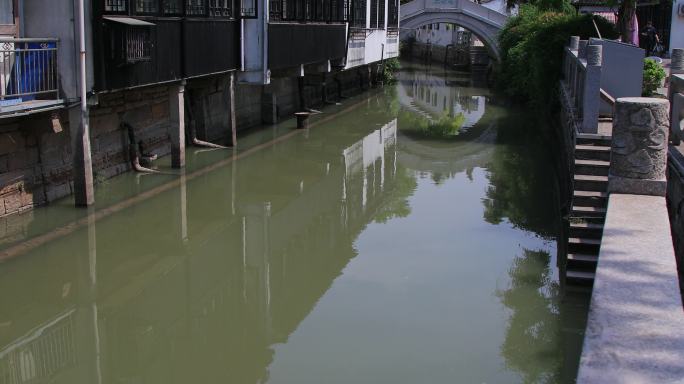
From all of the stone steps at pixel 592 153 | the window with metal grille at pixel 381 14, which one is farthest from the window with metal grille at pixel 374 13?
the stone steps at pixel 592 153

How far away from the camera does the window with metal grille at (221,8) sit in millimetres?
16578

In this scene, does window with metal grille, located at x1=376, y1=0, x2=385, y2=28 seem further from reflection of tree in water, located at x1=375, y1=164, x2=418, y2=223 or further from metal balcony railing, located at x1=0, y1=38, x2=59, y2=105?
metal balcony railing, located at x1=0, y1=38, x2=59, y2=105

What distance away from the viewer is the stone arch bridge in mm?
44625

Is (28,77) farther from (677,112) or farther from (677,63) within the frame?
(677,63)

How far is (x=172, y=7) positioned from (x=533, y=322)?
28.6 ft

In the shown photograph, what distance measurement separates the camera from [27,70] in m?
11.3

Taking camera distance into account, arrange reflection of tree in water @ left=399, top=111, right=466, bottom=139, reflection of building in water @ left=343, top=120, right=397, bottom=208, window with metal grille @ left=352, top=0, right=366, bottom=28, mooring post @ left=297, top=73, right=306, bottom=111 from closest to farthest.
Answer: reflection of building in water @ left=343, top=120, right=397, bottom=208 < reflection of tree in water @ left=399, top=111, right=466, bottom=139 < mooring post @ left=297, top=73, right=306, bottom=111 < window with metal grille @ left=352, top=0, right=366, bottom=28

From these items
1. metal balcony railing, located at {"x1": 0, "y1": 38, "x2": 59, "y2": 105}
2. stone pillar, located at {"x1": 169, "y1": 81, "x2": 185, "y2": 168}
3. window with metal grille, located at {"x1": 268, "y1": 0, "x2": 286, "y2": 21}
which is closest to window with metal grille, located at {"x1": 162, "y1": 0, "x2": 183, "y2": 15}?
stone pillar, located at {"x1": 169, "y1": 81, "x2": 185, "y2": 168}

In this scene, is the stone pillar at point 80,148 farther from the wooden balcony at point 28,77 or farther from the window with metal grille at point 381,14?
the window with metal grille at point 381,14

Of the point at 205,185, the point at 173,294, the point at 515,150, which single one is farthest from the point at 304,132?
the point at 173,294

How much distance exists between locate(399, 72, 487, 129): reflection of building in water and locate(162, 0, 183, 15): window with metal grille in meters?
12.5

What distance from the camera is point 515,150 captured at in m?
20.6

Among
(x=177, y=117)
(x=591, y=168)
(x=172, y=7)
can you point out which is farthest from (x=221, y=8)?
(x=591, y=168)

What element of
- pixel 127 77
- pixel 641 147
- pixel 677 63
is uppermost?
pixel 677 63
